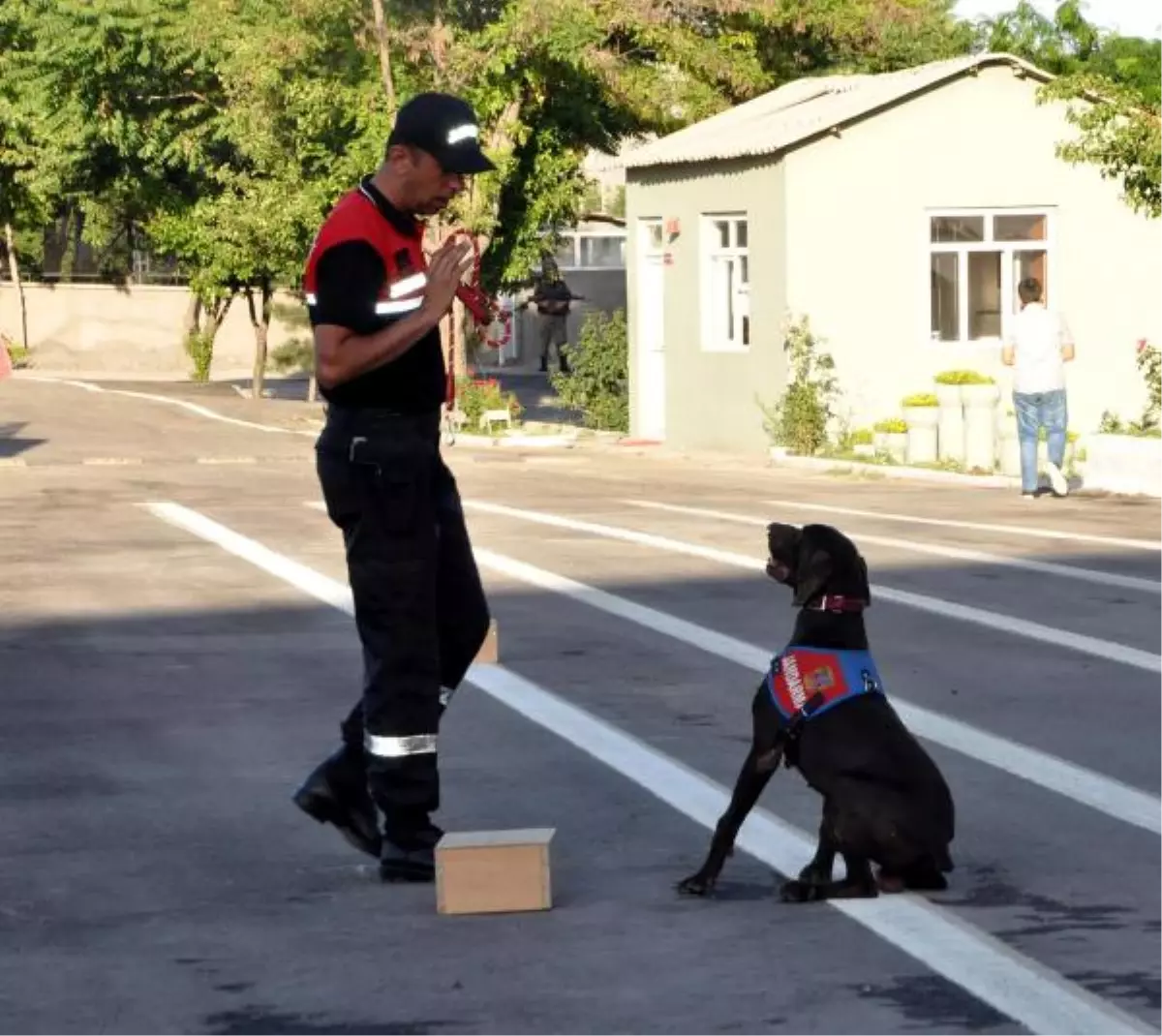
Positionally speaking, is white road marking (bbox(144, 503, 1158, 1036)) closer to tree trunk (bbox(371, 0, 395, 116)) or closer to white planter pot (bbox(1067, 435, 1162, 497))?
white planter pot (bbox(1067, 435, 1162, 497))

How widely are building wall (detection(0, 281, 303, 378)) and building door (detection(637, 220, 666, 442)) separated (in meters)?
30.4

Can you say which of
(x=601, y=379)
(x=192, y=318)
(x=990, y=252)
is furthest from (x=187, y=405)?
(x=192, y=318)

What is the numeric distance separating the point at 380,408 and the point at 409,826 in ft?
3.78

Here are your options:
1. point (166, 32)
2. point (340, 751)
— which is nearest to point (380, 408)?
point (340, 751)

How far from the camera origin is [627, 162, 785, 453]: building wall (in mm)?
31953

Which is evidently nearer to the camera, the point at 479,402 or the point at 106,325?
the point at 479,402

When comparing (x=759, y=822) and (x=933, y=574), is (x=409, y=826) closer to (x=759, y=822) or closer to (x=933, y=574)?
(x=759, y=822)

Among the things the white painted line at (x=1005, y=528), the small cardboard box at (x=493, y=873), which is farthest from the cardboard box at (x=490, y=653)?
the white painted line at (x=1005, y=528)

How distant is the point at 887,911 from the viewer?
22.1ft

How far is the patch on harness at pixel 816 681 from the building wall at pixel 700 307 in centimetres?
2484

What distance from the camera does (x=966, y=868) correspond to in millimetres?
7352

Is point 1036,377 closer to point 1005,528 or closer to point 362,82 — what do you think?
point 1005,528

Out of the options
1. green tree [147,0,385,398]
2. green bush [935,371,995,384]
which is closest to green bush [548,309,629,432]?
green tree [147,0,385,398]

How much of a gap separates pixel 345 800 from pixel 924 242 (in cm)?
2543
